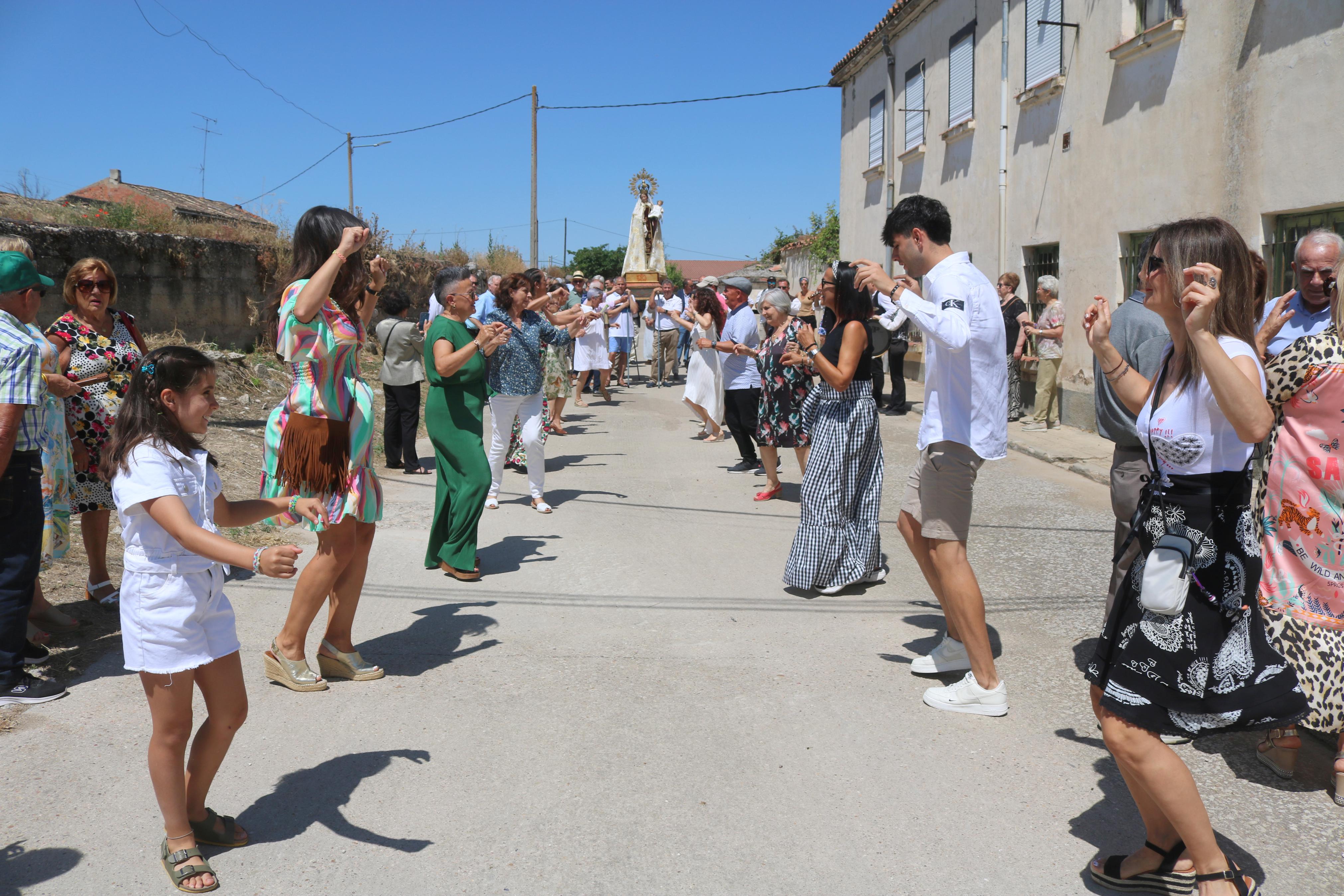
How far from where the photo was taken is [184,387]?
2.83 meters

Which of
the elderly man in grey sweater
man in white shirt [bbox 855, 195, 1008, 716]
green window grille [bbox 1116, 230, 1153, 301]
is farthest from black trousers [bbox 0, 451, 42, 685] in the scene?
green window grille [bbox 1116, 230, 1153, 301]

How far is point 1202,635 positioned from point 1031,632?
2.55 metres

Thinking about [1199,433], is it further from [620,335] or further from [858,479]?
[620,335]

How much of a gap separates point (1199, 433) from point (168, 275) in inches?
476

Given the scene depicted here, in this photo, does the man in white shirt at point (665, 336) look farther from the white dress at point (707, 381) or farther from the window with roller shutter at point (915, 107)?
the white dress at point (707, 381)

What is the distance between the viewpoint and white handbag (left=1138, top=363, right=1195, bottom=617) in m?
2.48

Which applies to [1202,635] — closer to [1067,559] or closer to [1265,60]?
[1067,559]

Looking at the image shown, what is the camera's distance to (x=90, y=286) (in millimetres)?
4875

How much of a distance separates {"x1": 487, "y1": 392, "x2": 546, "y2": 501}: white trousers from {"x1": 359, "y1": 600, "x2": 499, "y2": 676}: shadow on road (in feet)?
7.72

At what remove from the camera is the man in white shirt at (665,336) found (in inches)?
743

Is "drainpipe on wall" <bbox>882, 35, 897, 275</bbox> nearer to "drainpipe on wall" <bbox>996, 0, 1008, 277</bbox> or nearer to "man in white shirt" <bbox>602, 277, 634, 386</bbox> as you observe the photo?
"drainpipe on wall" <bbox>996, 0, 1008, 277</bbox>

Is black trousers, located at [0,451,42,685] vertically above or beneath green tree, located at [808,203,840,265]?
beneath

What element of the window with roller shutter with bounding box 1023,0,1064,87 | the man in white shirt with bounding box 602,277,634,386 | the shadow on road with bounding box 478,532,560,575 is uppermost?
the window with roller shutter with bounding box 1023,0,1064,87

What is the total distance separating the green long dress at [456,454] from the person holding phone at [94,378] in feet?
5.27
